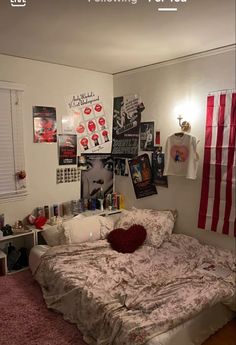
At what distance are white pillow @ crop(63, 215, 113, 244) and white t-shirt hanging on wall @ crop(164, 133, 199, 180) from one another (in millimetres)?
876

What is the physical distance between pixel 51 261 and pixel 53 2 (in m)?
1.99

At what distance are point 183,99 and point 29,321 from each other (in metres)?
2.46

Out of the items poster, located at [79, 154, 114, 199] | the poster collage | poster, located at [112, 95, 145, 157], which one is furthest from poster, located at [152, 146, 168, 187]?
poster, located at [79, 154, 114, 199]

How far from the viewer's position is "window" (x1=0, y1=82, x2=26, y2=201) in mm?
2881

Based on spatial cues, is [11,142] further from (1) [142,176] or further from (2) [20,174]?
(1) [142,176]

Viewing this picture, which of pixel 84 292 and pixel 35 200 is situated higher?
pixel 35 200

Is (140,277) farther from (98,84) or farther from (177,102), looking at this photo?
(98,84)

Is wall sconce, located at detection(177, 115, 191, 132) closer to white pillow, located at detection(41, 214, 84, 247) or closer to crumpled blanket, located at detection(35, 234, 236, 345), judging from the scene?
crumpled blanket, located at detection(35, 234, 236, 345)

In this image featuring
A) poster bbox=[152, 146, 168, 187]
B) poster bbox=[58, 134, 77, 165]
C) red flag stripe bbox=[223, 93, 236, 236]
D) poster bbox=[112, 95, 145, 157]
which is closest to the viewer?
red flag stripe bbox=[223, 93, 236, 236]

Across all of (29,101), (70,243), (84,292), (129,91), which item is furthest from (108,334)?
(129,91)

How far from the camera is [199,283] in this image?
6.96ft

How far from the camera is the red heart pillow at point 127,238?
2705 millimetres

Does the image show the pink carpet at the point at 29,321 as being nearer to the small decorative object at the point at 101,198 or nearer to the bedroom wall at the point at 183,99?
the small decorative object at the point at 101,198

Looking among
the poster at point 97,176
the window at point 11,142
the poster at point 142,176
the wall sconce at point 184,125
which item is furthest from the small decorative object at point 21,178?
the wall sconce at point 184,125
